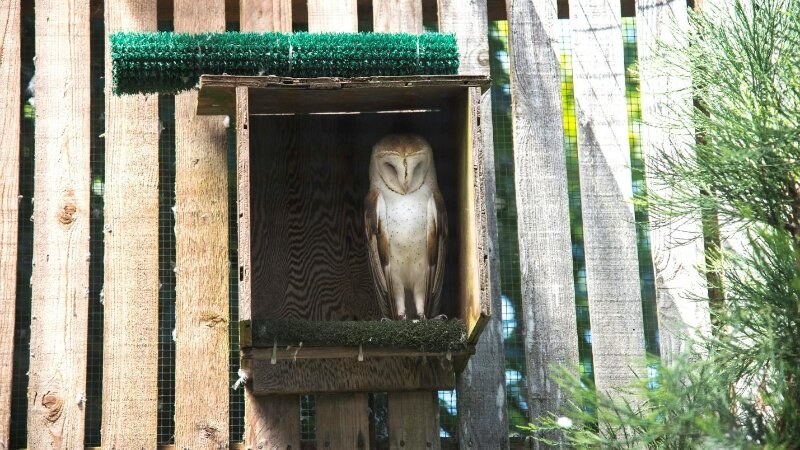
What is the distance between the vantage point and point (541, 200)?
4.71 metres

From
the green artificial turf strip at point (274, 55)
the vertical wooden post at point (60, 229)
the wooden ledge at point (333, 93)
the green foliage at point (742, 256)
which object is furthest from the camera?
the vertical wooden post at point (60, 229)

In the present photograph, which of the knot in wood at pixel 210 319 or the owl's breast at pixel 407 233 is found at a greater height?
the owl's breast at pixel 407 233

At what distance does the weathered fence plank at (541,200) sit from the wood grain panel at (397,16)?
1.03 ft

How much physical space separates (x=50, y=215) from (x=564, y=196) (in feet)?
5.36

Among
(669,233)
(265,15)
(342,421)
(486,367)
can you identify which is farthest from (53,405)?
(669,233)

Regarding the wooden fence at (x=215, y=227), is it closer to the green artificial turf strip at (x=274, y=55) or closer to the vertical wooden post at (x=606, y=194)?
the vertical wooden post at (x=606, y=194)

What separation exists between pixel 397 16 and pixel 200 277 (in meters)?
1.09

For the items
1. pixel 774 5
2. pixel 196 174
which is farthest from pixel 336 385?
pixel 774 5

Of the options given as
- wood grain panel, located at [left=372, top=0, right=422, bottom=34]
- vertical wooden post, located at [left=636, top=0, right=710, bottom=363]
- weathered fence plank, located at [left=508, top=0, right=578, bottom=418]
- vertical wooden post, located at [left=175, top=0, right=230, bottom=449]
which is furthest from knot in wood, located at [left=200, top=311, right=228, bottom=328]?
vertical wooden post, located at [left=636, top=0, right=710, bottom=363]

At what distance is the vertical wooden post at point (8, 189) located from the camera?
14.6 ft

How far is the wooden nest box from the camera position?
4.02m

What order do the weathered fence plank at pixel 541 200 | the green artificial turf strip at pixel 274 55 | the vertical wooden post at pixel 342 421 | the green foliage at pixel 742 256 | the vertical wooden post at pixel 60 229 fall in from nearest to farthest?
the green foliage at pixel 742 256
the green artificial turf strip at pixel 274 55
the vertical wooden post at pixel 342 421
the vertical wooden post at pixel 60 229
the weathered fence plank at pixel 541 200

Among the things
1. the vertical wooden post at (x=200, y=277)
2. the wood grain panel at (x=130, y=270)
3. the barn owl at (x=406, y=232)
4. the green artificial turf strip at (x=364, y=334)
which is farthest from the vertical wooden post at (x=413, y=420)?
the wood grain panel at (x=130, y=270)

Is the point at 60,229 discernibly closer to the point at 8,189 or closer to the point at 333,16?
the point at 8,189
